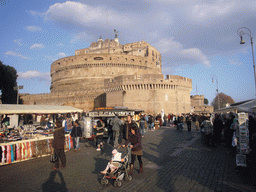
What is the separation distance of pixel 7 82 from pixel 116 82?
20.2 metres

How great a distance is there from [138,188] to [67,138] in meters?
5.15

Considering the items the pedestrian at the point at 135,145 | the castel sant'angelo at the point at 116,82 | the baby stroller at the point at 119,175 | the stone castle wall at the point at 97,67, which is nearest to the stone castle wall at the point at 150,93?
the castel sant'angelo at the point at 116,82

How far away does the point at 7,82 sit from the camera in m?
32.8

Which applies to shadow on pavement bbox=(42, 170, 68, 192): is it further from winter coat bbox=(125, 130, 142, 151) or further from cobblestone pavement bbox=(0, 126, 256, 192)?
winter coat bbox=(125, 130, 142, 151)

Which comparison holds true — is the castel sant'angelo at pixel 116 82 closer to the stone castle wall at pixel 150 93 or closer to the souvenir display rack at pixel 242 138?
the stone castle wall at pixel 150 93

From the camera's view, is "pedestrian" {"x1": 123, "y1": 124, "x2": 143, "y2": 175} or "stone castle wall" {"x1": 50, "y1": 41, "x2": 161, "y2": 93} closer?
"pedestrian" {"x1": 123, "y1": 124, "x2": 143, "y2": 175}

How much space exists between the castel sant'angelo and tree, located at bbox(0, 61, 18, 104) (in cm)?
979

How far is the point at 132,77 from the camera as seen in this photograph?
27.2 meters

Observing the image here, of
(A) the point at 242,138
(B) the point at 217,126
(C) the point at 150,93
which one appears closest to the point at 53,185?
(A) the point at 242,138

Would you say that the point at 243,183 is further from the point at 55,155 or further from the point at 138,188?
the point at 55,155

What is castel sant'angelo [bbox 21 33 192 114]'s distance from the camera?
2697cm

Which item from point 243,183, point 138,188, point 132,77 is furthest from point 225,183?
point 132,77

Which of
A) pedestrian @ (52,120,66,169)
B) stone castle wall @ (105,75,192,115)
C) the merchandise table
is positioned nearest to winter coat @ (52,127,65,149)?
pedestrian @ (52,120,66,169)

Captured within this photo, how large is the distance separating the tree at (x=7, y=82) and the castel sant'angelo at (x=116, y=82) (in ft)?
32.1
